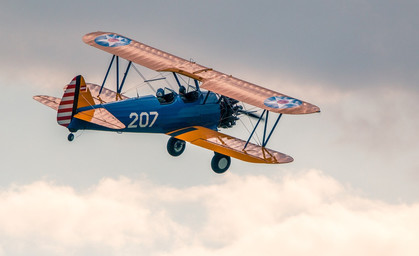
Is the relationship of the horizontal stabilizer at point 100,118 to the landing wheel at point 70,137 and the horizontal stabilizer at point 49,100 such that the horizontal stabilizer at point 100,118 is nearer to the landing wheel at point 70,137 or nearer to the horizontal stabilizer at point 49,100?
the landing wheel at point 70,137

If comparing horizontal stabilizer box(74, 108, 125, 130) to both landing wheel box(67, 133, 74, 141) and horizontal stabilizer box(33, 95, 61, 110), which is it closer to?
landing wheel box(67, 133, 74, 141)

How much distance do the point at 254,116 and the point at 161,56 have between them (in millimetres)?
4479

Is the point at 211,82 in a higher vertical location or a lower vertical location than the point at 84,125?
higher

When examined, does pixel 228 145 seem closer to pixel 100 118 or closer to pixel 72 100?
pixel 100 118

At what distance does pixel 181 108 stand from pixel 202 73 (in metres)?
1.78

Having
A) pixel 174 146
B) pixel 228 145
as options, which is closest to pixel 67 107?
pixel 174 146

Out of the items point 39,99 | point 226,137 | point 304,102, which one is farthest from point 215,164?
point 39,99

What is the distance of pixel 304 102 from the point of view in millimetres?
43438

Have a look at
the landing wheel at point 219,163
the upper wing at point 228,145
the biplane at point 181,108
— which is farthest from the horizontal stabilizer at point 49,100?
the landing wheel at point 219,163

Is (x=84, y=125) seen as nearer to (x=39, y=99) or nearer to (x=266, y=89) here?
(x=39, y=99)

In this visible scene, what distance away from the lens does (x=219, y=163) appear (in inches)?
1758

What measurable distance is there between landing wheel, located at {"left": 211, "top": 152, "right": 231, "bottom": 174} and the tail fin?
5.36 metres

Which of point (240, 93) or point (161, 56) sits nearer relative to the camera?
point (240, 93)

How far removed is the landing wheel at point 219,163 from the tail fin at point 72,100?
536 cm
